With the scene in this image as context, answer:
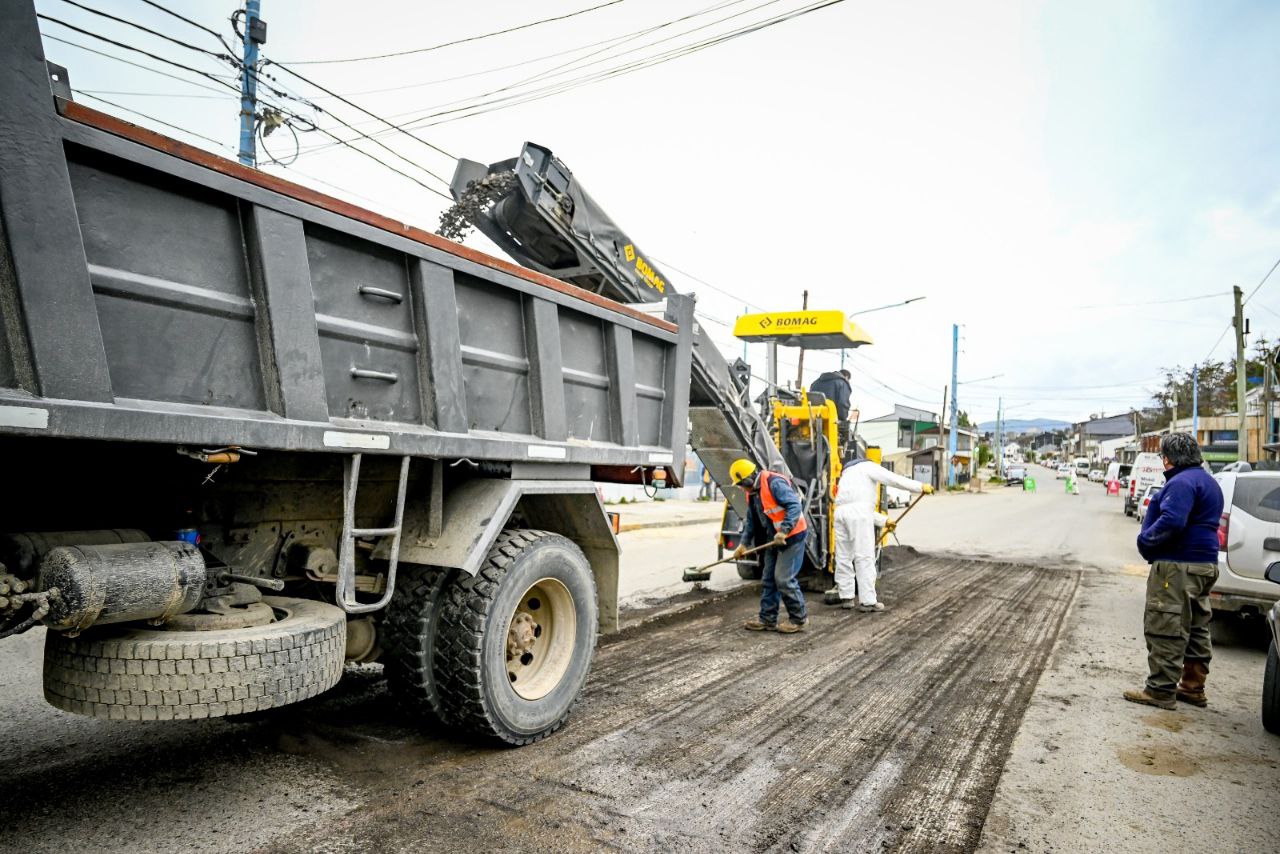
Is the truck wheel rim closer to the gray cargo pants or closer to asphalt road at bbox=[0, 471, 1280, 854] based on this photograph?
asphalt road at bbox=[0, 471, 1280, 854]

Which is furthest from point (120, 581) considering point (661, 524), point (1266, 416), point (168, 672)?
point (1266, 416)

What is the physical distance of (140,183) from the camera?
2408 millimetres

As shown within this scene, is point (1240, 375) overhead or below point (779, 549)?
overhead

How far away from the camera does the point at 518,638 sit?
12.7 ft

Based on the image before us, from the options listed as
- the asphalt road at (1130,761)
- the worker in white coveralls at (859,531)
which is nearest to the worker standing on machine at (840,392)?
the worker in white coveralls at (859,531)

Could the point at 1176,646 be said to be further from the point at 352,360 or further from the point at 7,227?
the point at 7,227

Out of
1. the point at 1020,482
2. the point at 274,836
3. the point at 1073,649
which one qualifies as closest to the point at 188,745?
the point at 274,836

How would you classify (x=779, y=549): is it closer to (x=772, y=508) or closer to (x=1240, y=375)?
(x=772, y=508)

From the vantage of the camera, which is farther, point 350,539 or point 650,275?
point 650,275

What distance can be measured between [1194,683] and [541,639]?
407 centimetres

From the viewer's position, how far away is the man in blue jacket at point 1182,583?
473cm

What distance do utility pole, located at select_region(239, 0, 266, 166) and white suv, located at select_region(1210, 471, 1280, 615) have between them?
37.6 ft

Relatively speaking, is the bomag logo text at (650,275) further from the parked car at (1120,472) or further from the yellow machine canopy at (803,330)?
the parked car at (1120,472)

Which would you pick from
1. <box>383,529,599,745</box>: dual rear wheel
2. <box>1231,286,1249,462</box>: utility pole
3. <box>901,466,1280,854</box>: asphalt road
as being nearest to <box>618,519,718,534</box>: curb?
<box>901,466,1280,854</box>: asphalt road
